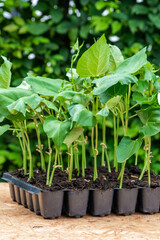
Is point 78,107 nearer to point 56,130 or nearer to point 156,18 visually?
point 56,130

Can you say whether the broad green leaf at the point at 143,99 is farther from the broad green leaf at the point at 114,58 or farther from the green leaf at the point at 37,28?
the green leaf at the point at 37,28

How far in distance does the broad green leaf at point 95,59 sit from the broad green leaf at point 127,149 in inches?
8.5

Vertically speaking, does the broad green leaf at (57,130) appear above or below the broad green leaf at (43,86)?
below

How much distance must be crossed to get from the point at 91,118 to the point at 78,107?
4 cm

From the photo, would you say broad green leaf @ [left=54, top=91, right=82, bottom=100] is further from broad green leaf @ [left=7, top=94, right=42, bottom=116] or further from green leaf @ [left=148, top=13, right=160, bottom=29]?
green leaf @ [left=148, top=13, right=160, bottom=29]

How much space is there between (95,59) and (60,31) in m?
0.98

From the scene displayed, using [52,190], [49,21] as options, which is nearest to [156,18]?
[49,21]

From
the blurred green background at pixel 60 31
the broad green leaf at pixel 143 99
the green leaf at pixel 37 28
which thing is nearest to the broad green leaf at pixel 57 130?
the broad green leaf at pixel 143 99

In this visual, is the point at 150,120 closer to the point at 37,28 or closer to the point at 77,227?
the point at 77,227

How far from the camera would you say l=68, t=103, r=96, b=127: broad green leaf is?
84cm

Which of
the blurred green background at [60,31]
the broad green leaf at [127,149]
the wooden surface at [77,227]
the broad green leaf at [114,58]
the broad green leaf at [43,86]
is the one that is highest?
the blurred green background at [60,31]

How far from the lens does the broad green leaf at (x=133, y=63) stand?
36.1 inches

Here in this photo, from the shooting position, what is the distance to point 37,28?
1819 mm

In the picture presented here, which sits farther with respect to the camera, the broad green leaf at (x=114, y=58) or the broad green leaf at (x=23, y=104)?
the broad green leaf at (x=114, y=58)
